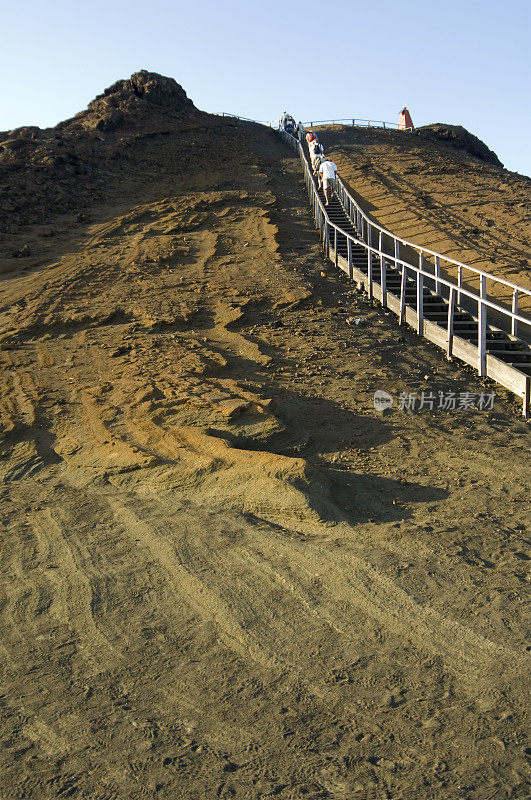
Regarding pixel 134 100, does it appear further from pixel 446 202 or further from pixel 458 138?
pixel 458 138

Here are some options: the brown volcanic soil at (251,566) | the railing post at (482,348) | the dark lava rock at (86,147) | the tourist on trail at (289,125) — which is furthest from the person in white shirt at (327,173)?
the tourist on trail at (289,125)

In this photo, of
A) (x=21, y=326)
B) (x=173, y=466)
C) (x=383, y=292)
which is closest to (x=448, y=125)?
(x=383, y=292)

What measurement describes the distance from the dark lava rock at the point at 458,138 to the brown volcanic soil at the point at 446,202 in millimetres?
7595

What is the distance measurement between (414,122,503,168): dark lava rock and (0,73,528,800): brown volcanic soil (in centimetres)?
3485

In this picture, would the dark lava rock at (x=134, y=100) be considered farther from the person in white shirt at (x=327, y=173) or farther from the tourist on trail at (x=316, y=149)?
the person in white shirt at (x=327, y=173)

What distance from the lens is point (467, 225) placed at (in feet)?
65.4

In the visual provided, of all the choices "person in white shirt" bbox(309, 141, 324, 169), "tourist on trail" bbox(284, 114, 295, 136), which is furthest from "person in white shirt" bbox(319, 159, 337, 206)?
"tourist on trail" bbox(284, 114, 295, 136)

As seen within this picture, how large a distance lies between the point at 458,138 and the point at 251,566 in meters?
43.0

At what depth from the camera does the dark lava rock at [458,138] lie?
42.4 meters

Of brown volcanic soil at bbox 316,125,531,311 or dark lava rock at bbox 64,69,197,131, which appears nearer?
brown volcanic soil at bbox 316,125,531,311

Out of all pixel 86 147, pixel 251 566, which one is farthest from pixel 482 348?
pixel 86 147

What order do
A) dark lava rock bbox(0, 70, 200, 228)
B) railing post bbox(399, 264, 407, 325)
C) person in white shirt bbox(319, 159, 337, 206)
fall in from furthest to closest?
dark lava rock bbox(0, 70, 200, 228) < person in white shirt bbox(319, 159, 337, 206) < railing post bbox(399, 264, 407, 325)

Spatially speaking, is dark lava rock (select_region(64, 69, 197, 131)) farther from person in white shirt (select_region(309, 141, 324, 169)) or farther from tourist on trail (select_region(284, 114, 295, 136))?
person in white shirt (select_region(309, 141, 324, 169))

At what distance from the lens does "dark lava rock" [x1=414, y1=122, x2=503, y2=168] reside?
4238 cm
